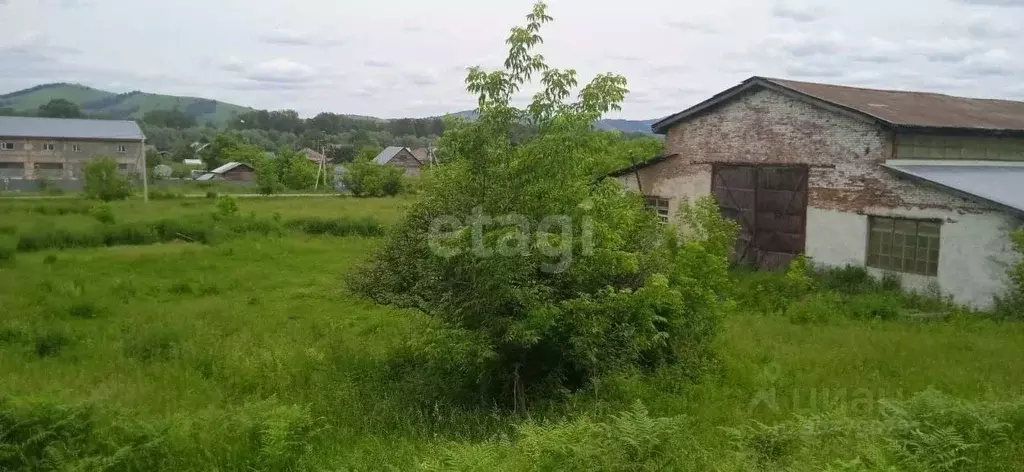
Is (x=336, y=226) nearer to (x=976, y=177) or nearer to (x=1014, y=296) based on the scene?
(x=976, y=177)

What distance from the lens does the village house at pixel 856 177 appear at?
14.3 metres

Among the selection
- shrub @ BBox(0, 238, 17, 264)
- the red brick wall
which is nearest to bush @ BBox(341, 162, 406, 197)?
shrub @ BBox(0, 238, 17, 264)

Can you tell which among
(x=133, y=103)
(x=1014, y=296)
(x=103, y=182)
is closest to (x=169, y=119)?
(x=133, y=103)

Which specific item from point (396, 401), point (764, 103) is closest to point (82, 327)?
point (396, 401)

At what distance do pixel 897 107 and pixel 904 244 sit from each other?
4503 millimetres

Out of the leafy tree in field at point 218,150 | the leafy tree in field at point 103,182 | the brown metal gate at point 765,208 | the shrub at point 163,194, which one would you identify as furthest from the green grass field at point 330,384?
the leafy tree in field at point 218,150

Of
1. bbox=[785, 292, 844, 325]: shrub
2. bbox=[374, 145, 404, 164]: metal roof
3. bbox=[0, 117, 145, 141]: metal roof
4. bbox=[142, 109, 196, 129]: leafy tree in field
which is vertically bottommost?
bbox=[785, 292, 844, 325]: shrub

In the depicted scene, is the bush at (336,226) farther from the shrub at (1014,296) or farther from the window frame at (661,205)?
the shrub at (1014,296)

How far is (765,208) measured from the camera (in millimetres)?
18250

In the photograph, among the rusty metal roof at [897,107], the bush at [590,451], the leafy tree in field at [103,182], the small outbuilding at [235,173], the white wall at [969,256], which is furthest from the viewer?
the small outbuilding at [235,173]

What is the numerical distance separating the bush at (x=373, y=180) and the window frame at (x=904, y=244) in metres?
36.3

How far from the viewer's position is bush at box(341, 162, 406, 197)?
48531 mm

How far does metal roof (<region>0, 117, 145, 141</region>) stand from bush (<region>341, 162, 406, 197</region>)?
13032 millimetres

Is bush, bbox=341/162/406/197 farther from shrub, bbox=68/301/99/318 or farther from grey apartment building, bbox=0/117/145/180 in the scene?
shrub, bbox=68/301/99/318
